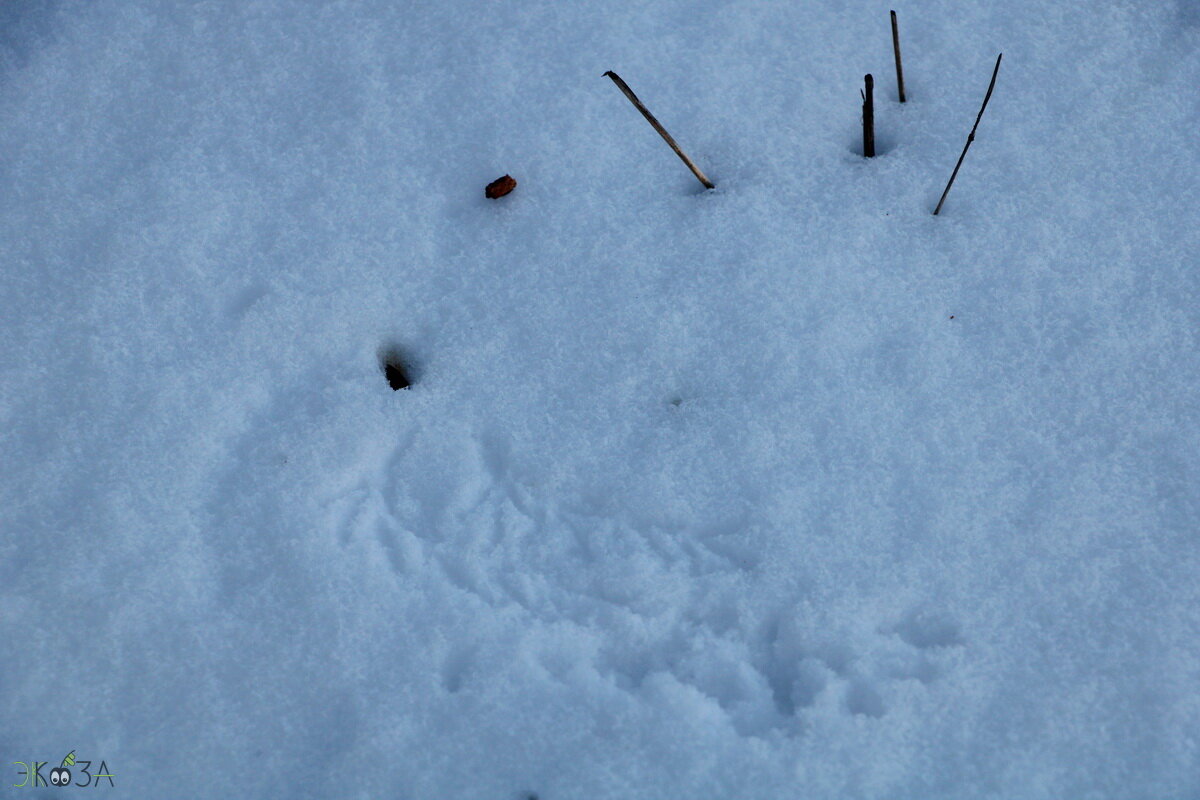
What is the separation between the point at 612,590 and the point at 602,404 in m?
0.32

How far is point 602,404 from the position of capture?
1.49 meters

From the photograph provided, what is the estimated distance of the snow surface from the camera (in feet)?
4.31

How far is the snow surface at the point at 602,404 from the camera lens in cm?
131

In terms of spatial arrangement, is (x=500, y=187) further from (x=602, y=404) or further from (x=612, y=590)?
(x=612, y=590)

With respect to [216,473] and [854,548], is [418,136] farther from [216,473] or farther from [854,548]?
[854,548]

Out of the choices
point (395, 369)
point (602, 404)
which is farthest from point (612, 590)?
point (395, 369)

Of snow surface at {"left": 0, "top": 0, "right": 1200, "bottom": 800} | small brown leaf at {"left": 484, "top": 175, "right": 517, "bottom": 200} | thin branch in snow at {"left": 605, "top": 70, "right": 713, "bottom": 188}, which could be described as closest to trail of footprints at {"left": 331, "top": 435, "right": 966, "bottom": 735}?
snow surface at {"left": 0, "top": 0, "right": 1200, "bottom": 800}

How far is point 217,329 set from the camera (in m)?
1.58

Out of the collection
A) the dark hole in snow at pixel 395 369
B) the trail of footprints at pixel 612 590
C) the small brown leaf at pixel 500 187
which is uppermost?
the small brown leaf at pixel 500 187

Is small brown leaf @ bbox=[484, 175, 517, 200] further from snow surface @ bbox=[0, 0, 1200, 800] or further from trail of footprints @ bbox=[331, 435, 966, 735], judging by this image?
trail of footprints @ bbox=[331, 435, 966, 735]

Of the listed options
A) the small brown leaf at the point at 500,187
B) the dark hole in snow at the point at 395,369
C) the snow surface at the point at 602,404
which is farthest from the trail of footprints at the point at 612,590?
the small brown leaf at the point at 500,187

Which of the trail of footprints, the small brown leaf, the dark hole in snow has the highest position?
the small brown leaf

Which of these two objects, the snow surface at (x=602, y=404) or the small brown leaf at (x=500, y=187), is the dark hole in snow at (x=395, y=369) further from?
the small brown leaf at (x=500, y=187)

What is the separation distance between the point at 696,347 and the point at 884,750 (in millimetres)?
694
